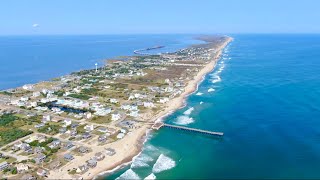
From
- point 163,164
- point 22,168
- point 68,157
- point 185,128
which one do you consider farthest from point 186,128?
point 22,168

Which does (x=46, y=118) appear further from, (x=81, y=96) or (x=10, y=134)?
(x=81, y=96)

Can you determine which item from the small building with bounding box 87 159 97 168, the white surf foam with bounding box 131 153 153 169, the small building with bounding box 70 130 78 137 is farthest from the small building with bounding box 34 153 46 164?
the white surf foam with bounding box 131 153 153 169

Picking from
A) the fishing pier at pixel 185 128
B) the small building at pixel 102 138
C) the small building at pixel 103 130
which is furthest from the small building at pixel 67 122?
the fishing pier at pixel 185 128

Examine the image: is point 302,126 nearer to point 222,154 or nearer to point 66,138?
point 222,154

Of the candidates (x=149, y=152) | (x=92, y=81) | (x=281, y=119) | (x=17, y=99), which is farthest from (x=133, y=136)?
(x=92, y=81)

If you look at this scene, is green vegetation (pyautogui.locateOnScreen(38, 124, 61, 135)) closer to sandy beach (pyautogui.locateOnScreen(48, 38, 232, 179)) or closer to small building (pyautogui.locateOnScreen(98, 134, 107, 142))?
small building (pyautogui.locateOnScreen(98, 134, 107, 142))
